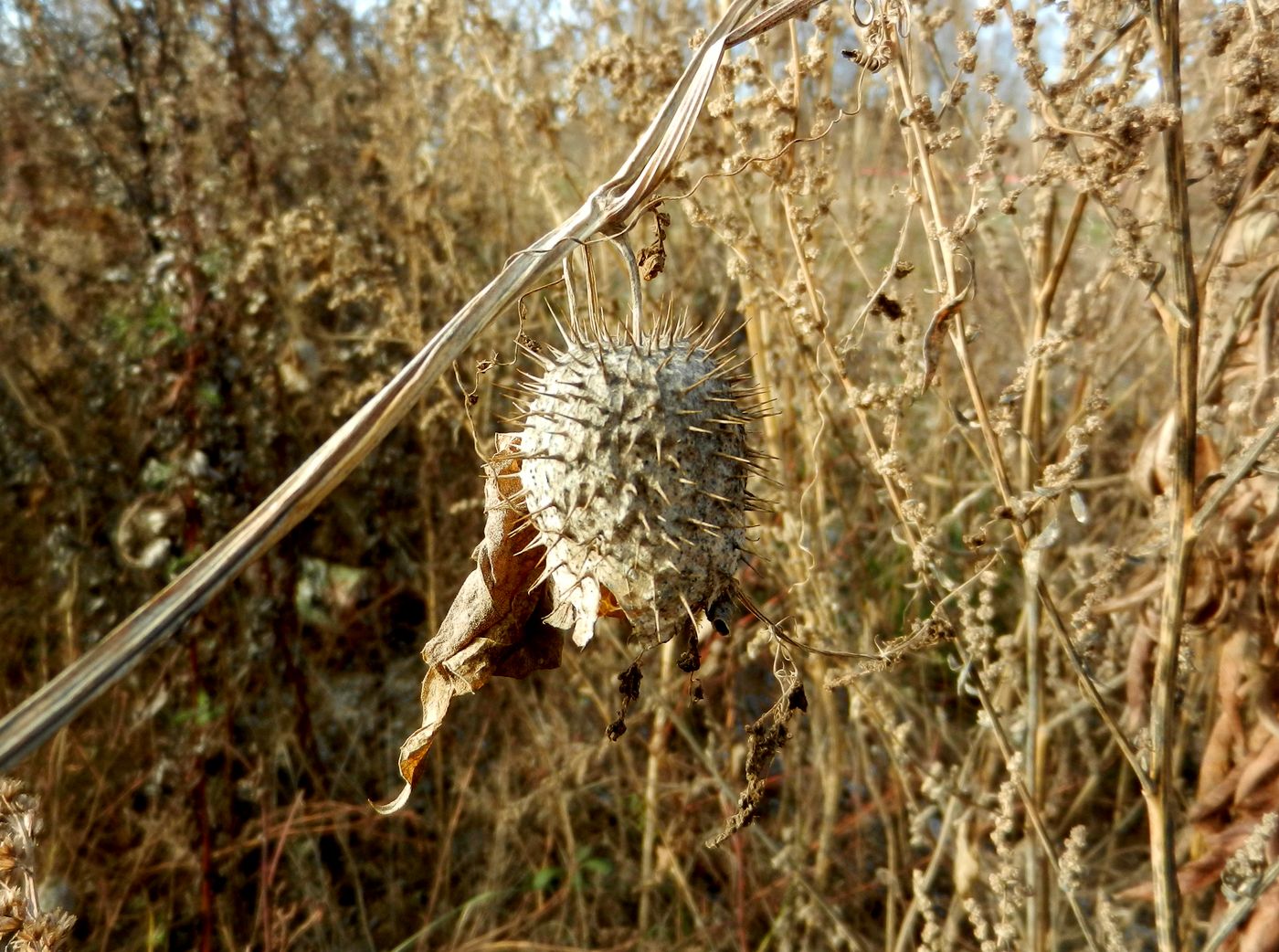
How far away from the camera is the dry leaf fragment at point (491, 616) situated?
1.21 metres

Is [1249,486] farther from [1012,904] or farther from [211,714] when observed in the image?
[211,714]

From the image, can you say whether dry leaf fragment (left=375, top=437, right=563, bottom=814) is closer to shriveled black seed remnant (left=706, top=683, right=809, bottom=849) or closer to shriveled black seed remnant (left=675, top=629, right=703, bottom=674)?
shriveled black seed remnant (left=675, top=629, right=703, bottom=674)

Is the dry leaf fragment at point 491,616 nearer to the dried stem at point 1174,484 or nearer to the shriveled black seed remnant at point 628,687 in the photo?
the shriveled black seed remnant at point 628,687

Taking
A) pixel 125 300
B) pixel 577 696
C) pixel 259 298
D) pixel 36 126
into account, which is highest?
pixel 36 126

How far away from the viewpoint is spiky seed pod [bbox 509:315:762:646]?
1141 millimetres

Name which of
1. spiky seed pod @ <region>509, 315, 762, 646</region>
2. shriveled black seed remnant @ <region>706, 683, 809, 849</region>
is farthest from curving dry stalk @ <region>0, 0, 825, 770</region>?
shriveled black seed remnant @ <region>706, 683, 809, 849</region>

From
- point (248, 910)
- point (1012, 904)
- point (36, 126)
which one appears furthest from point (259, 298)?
point (1012, 904)

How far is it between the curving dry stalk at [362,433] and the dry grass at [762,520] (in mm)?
307

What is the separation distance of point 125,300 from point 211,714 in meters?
1.95

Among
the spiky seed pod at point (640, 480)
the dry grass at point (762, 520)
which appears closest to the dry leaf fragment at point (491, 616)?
the spiky seed pod at point (640, 480)

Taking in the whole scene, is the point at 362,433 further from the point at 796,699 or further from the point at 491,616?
the point at 796,699

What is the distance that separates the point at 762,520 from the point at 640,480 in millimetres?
1679

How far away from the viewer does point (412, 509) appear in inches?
164

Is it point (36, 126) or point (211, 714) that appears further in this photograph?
point (36, 126)
